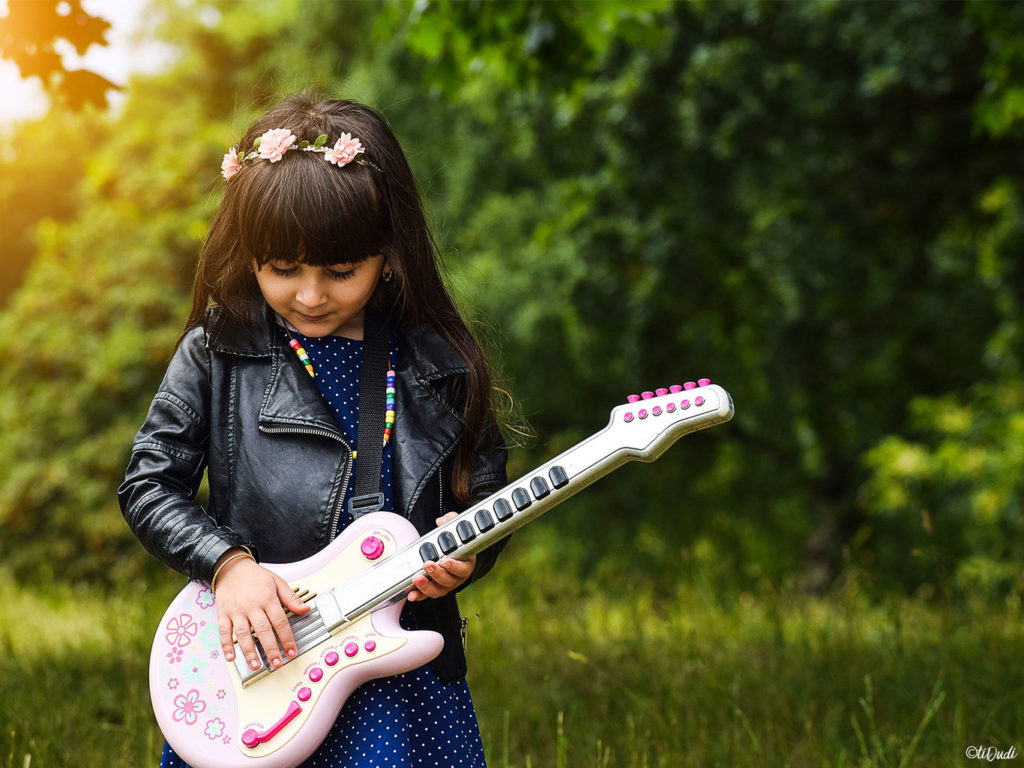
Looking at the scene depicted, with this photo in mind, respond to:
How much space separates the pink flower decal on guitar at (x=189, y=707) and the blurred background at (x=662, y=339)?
2.99 feet

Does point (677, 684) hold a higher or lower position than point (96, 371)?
lower

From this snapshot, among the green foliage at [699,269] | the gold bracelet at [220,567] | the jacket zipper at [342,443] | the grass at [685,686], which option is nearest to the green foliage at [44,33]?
the green foliage at [699,269]

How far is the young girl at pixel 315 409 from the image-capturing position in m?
1.90

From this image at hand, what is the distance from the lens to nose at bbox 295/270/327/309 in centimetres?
196

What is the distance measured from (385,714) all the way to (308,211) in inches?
35.2

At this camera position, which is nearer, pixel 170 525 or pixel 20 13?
pixel 170 525

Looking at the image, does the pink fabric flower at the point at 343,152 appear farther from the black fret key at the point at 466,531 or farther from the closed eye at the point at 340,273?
the black fret key at the point at 466,531

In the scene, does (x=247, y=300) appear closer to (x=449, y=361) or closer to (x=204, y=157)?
(x=449, y=361)

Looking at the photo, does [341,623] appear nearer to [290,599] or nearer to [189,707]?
[290,599]

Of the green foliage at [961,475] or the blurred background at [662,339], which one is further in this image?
the green foliage at [961,475]

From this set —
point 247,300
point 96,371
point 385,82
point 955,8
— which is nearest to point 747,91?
point 955,8

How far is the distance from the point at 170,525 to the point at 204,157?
10039 millimetres

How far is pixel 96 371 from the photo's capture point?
1046 cm

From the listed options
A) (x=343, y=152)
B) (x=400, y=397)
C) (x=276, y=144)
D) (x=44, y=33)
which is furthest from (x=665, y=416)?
(x=44, y=33)
